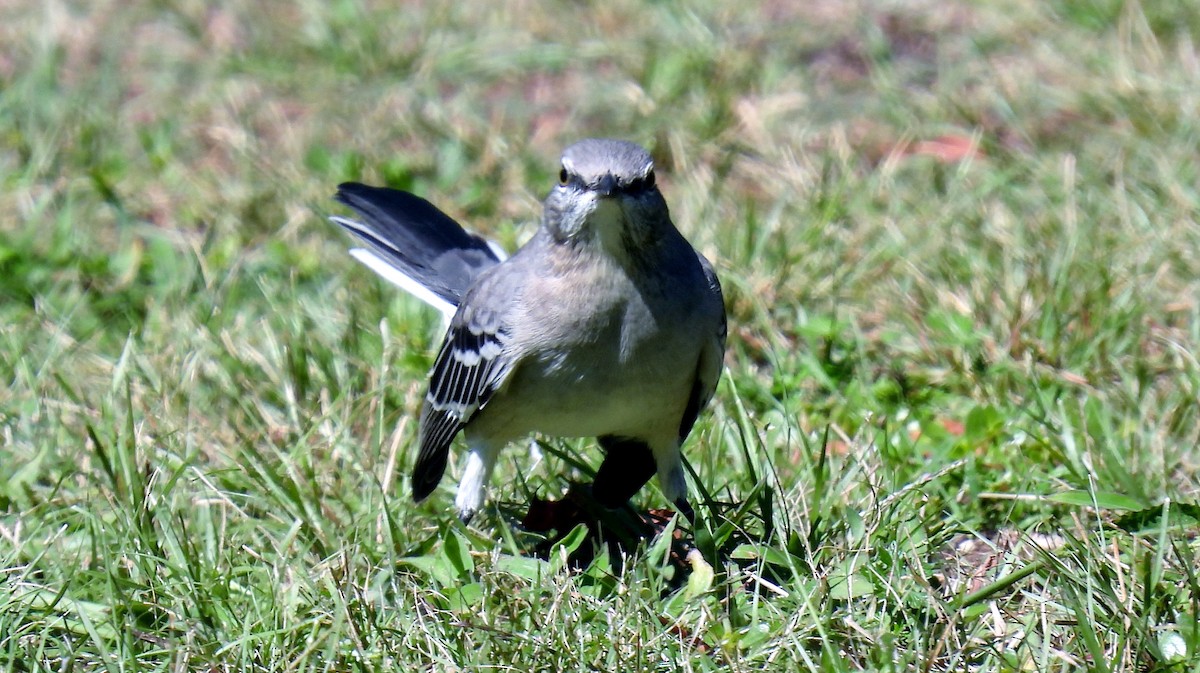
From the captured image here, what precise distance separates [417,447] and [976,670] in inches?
85.1

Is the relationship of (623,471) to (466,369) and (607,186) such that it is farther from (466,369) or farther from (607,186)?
(607,186)

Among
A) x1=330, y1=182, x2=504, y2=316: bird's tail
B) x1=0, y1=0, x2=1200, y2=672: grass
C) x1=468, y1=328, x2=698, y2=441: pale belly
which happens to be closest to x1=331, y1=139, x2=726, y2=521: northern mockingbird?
x1=468, y1=328, x2=698, y2=441: pale belly

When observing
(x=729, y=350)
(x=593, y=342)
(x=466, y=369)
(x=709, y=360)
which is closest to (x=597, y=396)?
(x=593, y=342)

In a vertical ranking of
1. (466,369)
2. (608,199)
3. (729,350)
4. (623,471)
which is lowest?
(729,350)

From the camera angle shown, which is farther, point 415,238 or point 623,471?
point 415,238

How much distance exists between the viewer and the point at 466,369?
455 cm

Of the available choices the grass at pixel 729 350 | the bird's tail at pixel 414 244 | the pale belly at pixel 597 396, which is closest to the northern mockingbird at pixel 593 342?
the pale belly at pixel 597 396

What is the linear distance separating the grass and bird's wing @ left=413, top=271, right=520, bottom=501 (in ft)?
0.66

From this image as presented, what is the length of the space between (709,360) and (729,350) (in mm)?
1521

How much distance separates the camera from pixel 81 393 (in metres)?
5.33

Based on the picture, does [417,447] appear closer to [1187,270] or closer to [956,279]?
[956,279]

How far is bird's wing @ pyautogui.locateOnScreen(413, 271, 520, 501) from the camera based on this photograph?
4387 mm

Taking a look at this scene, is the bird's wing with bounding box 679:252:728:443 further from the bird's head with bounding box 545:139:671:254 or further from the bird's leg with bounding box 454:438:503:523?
the bird's leg with bounding box 454:438:503:523

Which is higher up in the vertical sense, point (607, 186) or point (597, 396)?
point (607, 186)
